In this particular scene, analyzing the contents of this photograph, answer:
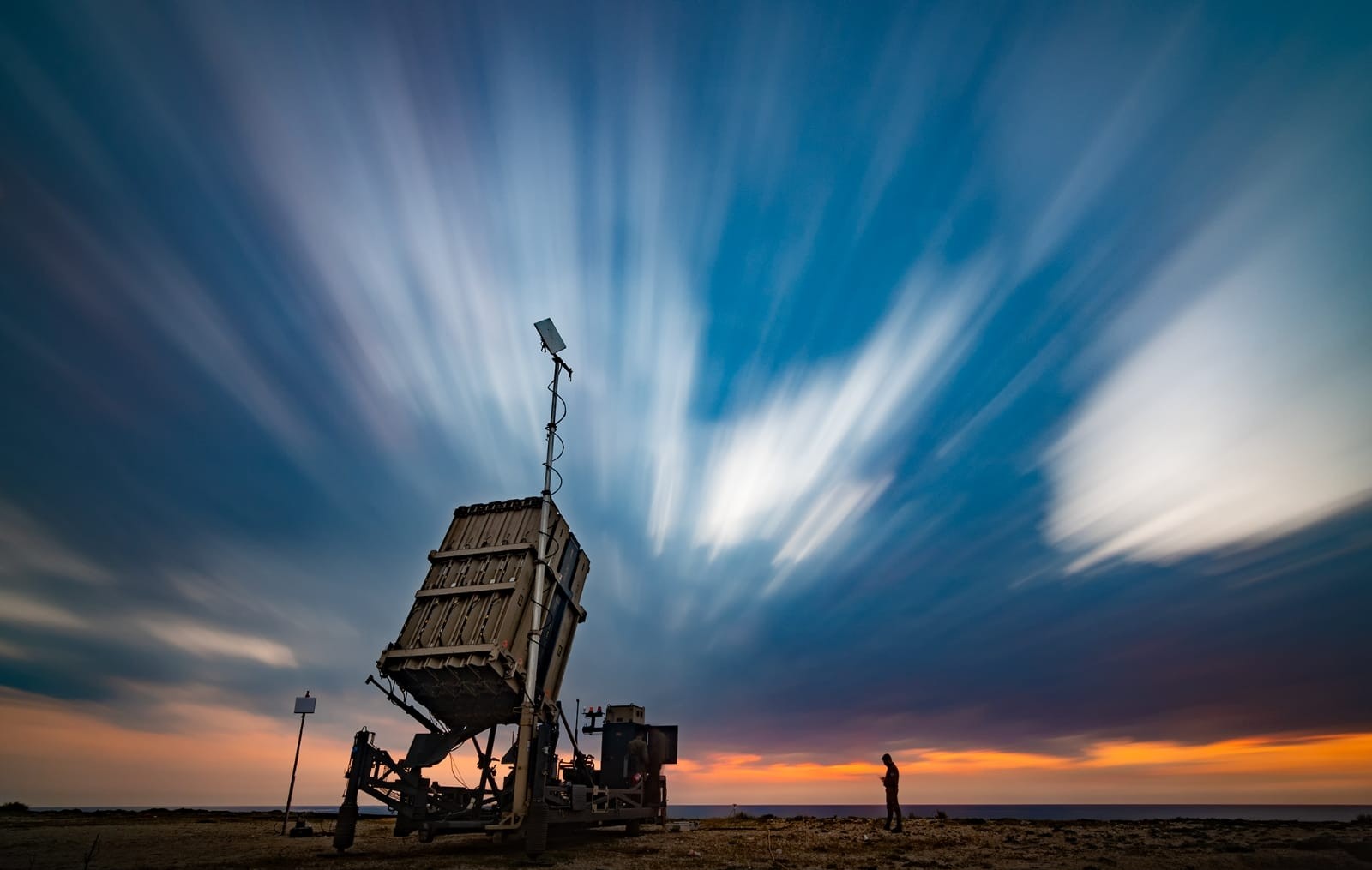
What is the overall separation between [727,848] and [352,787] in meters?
8.98

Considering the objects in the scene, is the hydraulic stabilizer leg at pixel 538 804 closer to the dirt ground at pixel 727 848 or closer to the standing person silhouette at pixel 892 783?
the dirt ground at pixel 727 848

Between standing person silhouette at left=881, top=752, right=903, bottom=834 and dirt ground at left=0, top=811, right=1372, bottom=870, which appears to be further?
standing person silhouette at left=881, top=752, right=903, bottom=834

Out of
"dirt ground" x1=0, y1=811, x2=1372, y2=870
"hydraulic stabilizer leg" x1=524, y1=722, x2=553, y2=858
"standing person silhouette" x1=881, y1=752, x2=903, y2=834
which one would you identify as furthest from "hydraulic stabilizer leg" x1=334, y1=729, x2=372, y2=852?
"standing person silhouette" x1=881, y1=752, x2=903, y2=834

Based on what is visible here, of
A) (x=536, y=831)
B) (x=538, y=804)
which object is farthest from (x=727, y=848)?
(x=538, y=804)

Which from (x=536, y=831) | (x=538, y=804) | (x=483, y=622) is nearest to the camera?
(x=536, y=831)

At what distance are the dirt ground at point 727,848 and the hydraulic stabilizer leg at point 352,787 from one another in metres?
0.45

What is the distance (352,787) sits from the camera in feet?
44.3

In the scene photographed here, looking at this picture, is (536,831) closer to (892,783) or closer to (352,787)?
(352,787)

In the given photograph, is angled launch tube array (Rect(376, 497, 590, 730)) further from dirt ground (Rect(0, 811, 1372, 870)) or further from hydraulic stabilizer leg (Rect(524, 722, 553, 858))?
dirt ground (Rect(0, 811, 1372, 870))

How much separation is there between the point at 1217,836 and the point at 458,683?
20258 mm

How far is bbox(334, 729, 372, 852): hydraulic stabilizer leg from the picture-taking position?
13.5 meters

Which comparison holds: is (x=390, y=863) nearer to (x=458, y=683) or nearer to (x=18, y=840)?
(x=458, y=683)

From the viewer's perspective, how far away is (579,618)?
17.9m

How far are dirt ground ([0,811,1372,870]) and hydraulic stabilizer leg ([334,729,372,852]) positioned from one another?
45 centimetres
